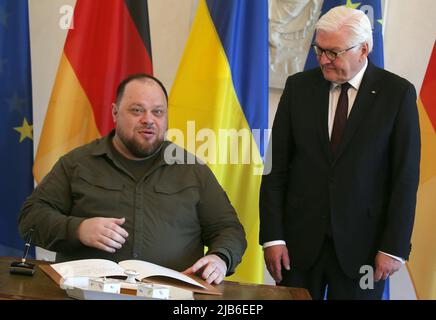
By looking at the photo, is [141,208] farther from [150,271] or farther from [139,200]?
[150,271]

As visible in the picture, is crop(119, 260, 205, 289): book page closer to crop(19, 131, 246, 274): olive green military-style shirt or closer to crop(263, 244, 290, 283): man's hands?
crop(19, 131, 246, 274): olive green military-style shirt

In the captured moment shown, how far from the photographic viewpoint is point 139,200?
2441 millimetres

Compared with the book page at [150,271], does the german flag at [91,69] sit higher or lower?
higher

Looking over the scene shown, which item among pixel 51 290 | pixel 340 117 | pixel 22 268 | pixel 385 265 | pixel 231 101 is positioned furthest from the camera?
pixel 231 101

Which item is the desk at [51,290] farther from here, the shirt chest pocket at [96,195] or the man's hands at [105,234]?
the shirt chest pocket at [96,195]

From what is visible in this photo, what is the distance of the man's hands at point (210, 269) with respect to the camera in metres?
2.06

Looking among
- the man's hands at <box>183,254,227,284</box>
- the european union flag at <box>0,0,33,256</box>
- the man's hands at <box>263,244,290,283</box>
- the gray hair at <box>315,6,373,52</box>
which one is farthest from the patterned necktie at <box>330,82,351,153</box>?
the european union flag at <box>0,0,33,256</box>

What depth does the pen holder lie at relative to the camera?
1.96 meters

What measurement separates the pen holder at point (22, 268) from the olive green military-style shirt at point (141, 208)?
0.85ft

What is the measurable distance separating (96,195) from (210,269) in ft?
2.09

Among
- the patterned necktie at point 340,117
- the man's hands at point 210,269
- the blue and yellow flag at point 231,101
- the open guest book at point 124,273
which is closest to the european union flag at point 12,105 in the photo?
the blue and yellow flag at point 231,101

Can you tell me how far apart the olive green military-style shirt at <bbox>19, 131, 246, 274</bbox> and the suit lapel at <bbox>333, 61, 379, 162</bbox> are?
549 millimetres

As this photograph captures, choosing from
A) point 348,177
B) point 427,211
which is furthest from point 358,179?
point 427,211
